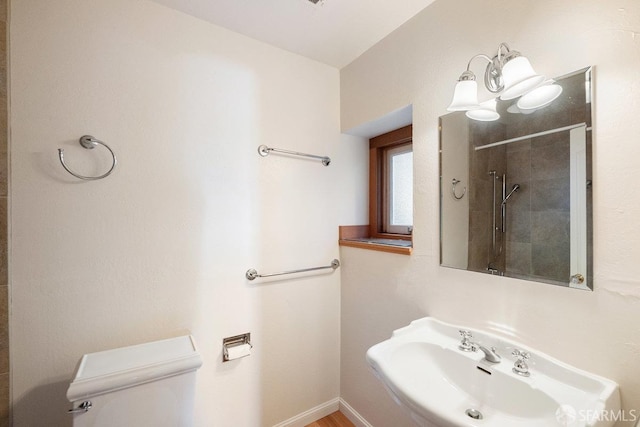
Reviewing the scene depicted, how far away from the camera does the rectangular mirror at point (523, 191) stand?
83 centimetres

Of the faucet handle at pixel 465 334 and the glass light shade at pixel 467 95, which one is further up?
the glass light shade at pixel 467 95

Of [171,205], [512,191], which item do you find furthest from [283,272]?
[512,191]

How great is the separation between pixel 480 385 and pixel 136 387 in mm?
1285

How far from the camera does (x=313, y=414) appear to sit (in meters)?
1.70

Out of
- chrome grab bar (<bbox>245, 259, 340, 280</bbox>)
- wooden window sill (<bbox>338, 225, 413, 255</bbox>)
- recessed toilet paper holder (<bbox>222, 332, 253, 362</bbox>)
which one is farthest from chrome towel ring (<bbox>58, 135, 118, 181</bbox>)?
wooden window sill (<bbox>338, 225, 413, 255</bbox>)

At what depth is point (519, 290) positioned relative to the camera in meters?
0.96

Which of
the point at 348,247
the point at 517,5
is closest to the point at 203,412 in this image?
the point at 348,247

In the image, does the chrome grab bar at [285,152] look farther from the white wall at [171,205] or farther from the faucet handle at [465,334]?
the faucet handle at [465,334]

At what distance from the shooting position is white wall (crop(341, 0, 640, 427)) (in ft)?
2.45

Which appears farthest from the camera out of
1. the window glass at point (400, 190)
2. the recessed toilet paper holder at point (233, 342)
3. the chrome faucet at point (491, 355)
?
the window glass at point (400, 190)

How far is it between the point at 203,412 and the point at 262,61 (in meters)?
1.95

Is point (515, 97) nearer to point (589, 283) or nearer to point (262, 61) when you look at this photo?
point (589, 283)

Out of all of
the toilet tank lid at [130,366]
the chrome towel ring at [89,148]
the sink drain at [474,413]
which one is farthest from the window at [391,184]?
the chrome towel ring at [89,148]

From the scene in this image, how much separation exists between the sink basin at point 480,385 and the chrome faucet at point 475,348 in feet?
0.05
